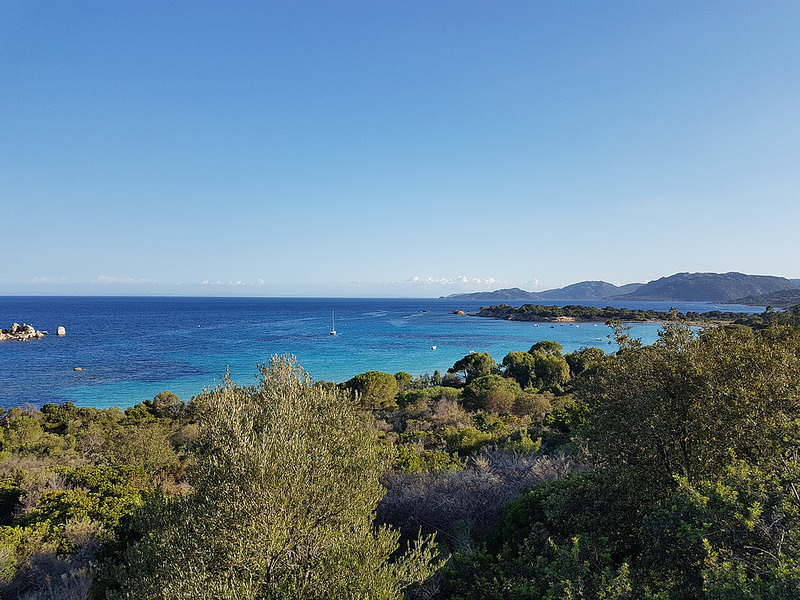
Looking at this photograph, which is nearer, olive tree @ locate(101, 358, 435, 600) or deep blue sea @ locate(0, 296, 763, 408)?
olive tree @ locate(101, 358, 435, 600)

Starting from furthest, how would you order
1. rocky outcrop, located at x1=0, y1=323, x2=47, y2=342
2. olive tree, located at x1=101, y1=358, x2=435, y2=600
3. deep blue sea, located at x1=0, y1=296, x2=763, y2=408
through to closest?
rocky outcrop, located at x1=0, y1=323, x2=47, y2=342, deep blue sea, located at x1=0, y1=296, x2=763, y2=408, olive tree, located at x1=101, y1=358, x2=435, y2=600

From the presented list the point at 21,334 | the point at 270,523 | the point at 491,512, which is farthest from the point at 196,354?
the point at 270,523

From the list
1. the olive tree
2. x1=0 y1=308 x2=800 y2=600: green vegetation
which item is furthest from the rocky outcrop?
the olive tree

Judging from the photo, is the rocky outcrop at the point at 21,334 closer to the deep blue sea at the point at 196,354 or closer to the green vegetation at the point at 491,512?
the deep blue sea at the point at 196,354

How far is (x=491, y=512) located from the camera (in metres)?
11.1

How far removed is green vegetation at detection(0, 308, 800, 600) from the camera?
5.43m

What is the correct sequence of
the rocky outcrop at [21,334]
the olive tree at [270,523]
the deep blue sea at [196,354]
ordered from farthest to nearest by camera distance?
1. the rocky outcrop at [21,334]
2. the deep blue sea at [196,354]
3. the olive tree at [270,523]

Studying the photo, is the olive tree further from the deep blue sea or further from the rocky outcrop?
the rocky outcrop

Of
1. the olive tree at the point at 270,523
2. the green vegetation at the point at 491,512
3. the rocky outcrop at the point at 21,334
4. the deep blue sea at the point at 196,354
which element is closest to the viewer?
the green vegetation at the point at 491,512

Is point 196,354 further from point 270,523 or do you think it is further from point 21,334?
point 270,523

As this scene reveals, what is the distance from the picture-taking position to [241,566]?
6.58 meters

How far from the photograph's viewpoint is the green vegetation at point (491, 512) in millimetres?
5434

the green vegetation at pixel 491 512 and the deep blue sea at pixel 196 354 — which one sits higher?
the green vegetation at pixel 491 512

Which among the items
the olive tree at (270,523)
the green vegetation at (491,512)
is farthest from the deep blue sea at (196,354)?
the olive tree at (270,523)
